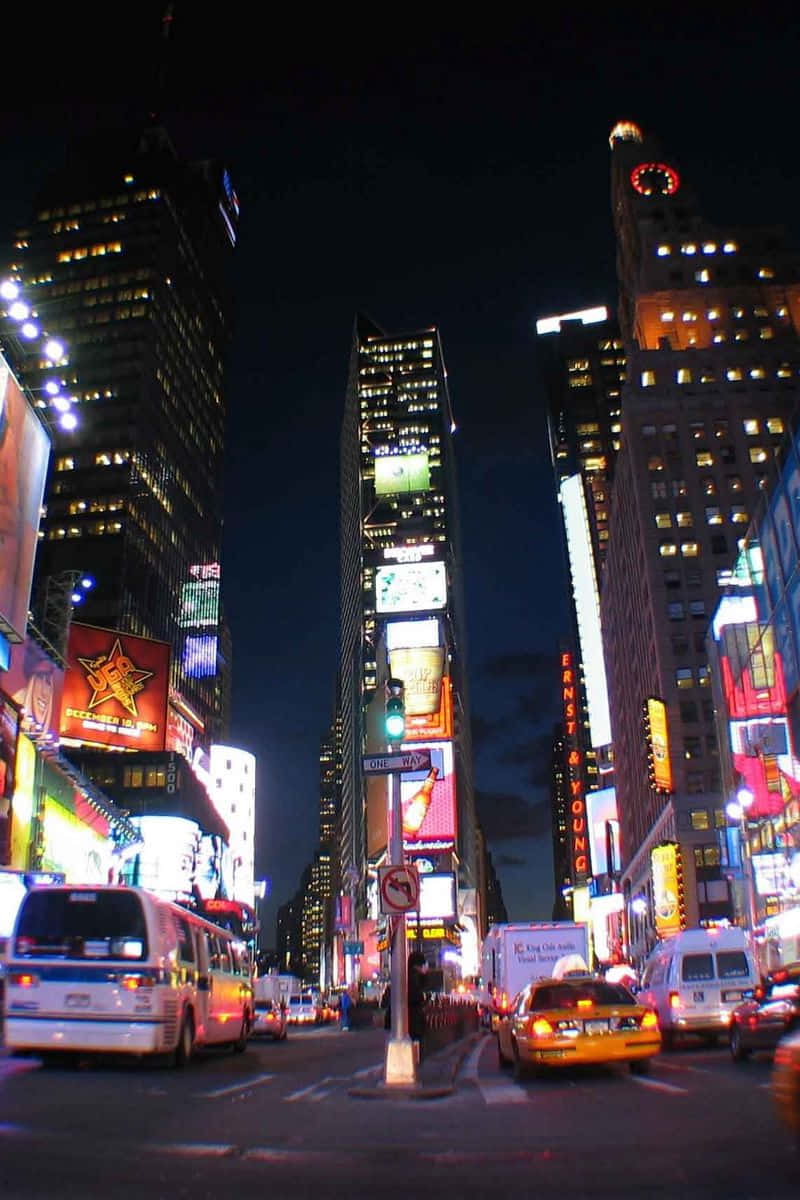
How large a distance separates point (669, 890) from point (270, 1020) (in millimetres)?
55678

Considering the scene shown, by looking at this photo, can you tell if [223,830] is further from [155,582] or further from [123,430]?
[123,430]

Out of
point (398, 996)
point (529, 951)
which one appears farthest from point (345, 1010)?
point (398, 996)

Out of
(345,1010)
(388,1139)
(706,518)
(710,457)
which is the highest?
(710,457)

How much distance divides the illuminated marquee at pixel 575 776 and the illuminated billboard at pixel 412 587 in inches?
2011

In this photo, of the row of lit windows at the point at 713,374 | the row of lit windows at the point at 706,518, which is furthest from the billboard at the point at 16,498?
the row of lit windows at the point at 713,374

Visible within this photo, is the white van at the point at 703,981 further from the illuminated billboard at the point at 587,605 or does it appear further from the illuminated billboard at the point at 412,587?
the illuminated billboard at the point at 587,605

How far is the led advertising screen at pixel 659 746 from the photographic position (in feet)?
268

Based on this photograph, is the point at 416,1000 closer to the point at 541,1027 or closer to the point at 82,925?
the point at 541,1027

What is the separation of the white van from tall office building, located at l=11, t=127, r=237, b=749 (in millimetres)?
98082

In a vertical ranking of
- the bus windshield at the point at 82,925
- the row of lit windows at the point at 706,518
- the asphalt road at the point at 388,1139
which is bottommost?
the asphalt road at the point at 388,1139

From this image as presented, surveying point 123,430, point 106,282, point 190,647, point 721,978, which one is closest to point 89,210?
point 106,282

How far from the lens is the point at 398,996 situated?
13539 mm

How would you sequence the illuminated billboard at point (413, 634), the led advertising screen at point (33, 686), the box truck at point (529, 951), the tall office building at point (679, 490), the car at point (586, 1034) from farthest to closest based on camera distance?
the illuminated billboard at point (413, 634) → the tall office building at point (679, 490) → the led advertising screen at point (33, 686) → the box truck at point (529, 951) → the car at point (586, 1034)

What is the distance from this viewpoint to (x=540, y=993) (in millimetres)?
14484
